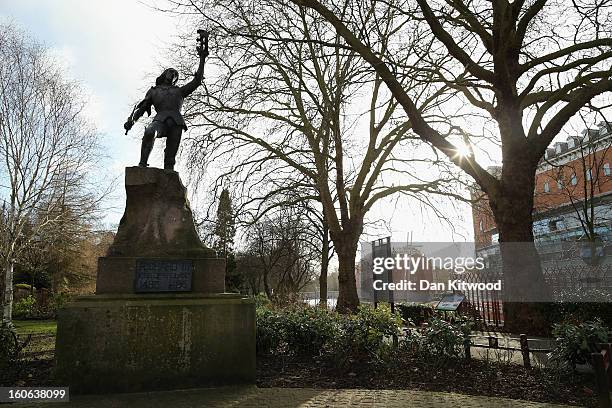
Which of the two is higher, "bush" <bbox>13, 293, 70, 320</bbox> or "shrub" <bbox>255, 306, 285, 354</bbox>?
"shrub" <bbox>255, 306, 285, 354</bbox>

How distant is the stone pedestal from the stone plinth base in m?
0.01

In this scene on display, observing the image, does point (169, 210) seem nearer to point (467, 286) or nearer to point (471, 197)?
Result: point (467, 286)

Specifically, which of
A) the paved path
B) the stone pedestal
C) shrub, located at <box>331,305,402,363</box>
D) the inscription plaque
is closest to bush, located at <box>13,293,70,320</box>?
the stone pedestal

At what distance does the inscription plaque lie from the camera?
245 inches

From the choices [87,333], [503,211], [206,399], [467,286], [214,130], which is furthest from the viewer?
[214,130]

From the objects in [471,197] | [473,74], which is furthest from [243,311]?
[471,197]

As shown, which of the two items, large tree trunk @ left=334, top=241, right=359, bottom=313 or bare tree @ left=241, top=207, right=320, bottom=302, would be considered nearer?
large tree trunk @ left=334, top=241, right=359, bottom=313

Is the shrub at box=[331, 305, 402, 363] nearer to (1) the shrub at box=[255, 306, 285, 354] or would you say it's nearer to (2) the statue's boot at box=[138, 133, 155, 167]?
(1) the shrub at box=[255, 306, 285, 354]

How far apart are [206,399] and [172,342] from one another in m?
0.99

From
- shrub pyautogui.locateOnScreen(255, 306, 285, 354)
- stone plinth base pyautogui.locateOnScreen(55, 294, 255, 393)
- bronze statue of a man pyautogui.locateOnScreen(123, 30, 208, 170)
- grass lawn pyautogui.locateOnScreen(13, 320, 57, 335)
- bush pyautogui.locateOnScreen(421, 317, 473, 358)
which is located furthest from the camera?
grass lawn pyautogui.locateOnScreen(13, 320, 57, 335)

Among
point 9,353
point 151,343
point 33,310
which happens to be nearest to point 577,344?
point 151,343

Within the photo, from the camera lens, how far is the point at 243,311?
6148 millimetres

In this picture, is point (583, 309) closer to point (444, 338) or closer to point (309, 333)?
point (444, 338)

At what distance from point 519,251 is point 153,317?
8.34 metres
